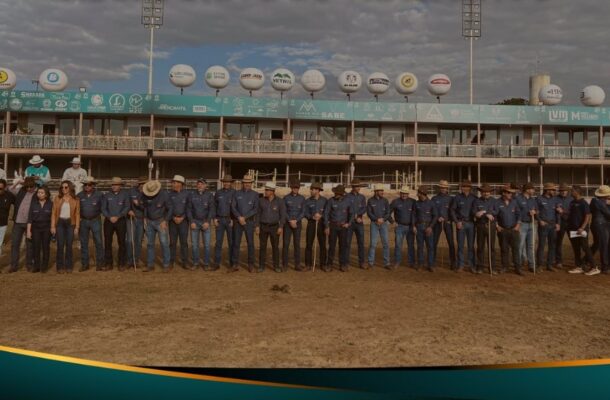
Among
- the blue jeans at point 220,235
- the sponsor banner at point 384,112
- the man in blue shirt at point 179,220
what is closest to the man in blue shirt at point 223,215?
the blue jeans at point 220,235

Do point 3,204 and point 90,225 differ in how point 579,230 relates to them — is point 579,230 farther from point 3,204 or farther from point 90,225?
point 3,204

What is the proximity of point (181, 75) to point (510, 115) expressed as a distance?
864 inches

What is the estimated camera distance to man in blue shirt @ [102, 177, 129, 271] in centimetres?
1004

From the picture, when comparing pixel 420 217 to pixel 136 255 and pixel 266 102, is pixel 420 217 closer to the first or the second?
pixel 136 255

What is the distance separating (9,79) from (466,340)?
33.1 m

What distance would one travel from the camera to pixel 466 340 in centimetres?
555

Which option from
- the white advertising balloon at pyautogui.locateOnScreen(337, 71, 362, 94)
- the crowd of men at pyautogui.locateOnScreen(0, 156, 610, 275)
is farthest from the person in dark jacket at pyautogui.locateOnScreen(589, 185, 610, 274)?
the white advertising balloon at pyautogui.locateOnScreen(337, 71, 362, 94)

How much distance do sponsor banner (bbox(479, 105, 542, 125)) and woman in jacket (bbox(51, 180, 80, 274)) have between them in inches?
1069

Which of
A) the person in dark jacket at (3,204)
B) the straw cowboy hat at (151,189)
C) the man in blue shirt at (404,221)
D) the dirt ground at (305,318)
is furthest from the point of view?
the man in blue shirt at (404,221)

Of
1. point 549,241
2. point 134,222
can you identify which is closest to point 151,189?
point 134,222

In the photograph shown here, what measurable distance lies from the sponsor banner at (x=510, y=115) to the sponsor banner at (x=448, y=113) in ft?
1.89

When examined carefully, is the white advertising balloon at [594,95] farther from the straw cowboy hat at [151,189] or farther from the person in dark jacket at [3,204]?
the person in dark jacket at [3,204]

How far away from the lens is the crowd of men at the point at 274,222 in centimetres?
992

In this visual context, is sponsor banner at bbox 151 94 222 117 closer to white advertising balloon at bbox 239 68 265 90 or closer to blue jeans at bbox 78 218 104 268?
white advertising balloon at bbox 239 68 265 90
